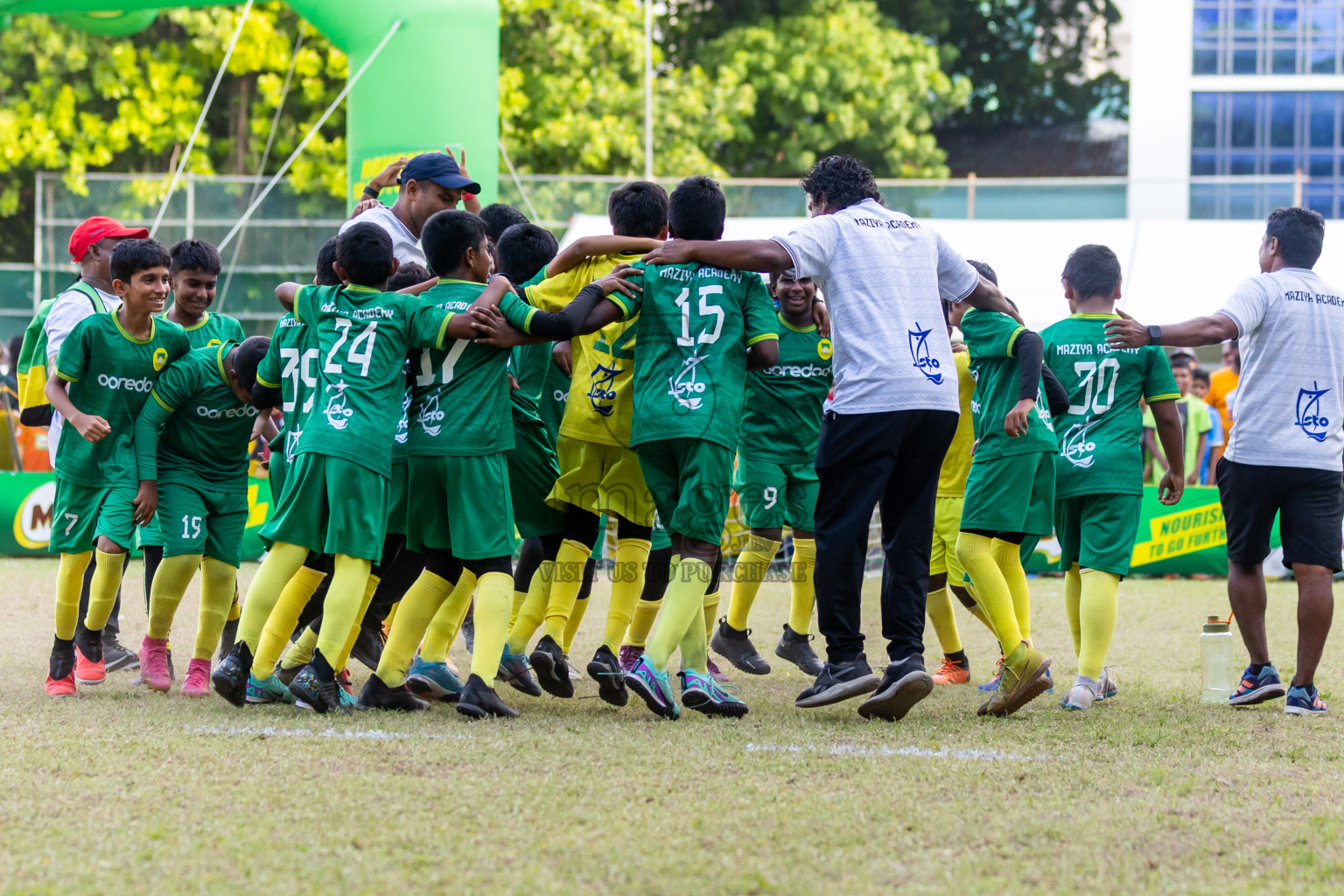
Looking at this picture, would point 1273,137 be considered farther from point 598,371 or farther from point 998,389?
point 598,371

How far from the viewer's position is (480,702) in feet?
16.6

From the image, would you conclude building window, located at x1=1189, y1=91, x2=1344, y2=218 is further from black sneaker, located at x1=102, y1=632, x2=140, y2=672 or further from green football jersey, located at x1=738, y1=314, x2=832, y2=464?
black sneaker, located at x1=102, y1=632, x2=140, y2=672

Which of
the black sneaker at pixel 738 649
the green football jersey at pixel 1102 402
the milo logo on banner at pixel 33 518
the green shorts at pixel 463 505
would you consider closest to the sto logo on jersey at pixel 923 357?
the green football jersey at pixel 1102 402

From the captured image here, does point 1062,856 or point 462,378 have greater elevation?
point 462,378

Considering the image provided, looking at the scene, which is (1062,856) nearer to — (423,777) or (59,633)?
(423,777)

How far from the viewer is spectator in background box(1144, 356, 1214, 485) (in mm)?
13438

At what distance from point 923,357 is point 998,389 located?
920 millimetres

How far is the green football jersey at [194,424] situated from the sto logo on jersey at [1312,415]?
4.48m

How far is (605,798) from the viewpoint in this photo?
12.7 feet

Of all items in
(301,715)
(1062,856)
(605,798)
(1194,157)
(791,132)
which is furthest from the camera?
(1194,157)

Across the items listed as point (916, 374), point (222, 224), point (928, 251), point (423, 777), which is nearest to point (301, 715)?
point (423, 777)

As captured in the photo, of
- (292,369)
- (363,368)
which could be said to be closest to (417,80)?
(292,369)

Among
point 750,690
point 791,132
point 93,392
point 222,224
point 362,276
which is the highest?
point 791,132

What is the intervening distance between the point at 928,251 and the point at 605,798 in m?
2.54
